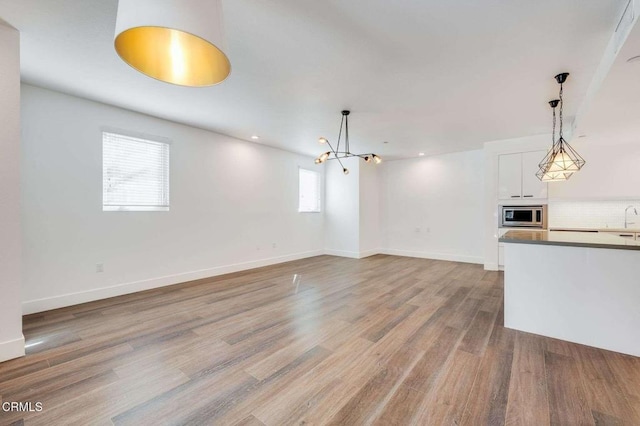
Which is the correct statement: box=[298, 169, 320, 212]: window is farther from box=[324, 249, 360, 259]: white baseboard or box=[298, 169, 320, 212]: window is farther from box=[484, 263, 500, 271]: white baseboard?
box=[484, 263, 500, 271]: white baseboard

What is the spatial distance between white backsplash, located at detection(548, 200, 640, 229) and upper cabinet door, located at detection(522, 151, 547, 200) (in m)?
0.30

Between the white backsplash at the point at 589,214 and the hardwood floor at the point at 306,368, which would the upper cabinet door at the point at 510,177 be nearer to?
the white backsplash at the point at 589,214

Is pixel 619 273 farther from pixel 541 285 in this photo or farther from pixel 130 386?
pixel 130 386

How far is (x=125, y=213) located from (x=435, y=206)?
6.62 meters

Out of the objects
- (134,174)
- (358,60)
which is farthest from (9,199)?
(358,60)

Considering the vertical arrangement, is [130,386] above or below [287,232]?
below

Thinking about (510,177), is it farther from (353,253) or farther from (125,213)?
(125,213)

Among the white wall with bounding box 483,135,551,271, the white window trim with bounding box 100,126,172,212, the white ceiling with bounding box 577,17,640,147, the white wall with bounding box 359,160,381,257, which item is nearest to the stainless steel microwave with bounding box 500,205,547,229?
the white wall with bounding box 483,135,551,271

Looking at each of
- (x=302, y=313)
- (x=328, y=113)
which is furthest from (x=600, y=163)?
(x=302, y=313)

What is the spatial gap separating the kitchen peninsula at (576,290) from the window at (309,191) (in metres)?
4.88

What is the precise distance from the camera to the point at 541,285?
2.86 meters

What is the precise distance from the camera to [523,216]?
17.5 ft

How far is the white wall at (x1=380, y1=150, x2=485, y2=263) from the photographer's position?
6.39 meters

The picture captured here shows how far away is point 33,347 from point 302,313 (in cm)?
255
